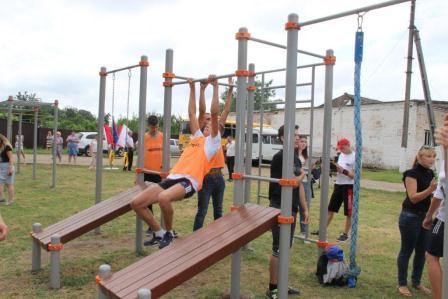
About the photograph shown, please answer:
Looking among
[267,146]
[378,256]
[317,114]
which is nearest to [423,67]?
[378,256]

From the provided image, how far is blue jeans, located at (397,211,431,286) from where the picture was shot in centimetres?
445

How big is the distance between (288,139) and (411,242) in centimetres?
190

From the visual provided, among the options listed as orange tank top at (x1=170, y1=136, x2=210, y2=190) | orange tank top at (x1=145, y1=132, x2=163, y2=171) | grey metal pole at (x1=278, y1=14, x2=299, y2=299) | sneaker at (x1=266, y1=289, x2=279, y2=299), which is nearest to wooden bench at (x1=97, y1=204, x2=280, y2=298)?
grey metal pole at (x1=278, y1=14, x2=299, y2=299)

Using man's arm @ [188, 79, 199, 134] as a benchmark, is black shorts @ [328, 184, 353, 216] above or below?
below

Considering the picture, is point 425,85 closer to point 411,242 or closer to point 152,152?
point 152,152

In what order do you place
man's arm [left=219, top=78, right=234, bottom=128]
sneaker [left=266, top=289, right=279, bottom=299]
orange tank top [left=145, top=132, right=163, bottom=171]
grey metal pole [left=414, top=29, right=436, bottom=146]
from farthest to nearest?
grey metal pole [left=414, top=29, right=436, bottom=146], orange tank top [left=145, top=132, right=163, bottom=171], man's arm [left=219, top=78, right=234, bottom=128], sneaker [left=266, top=289, right=279, bottom=299]

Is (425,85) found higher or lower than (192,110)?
higher

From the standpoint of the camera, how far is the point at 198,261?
3.40 m

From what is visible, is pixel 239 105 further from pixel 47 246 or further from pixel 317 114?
pixel 317 114

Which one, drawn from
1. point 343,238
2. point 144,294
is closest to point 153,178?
point 343,238

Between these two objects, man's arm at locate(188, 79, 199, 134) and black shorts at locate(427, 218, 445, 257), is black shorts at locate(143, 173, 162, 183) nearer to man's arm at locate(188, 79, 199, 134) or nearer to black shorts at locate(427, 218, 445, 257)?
man's arm at locate(188, 79, 199, 134)

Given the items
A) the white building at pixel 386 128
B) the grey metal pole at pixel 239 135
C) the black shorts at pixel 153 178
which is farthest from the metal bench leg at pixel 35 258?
the white building at pixel 386 128

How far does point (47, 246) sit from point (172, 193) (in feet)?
4.61

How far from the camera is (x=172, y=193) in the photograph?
4.43m
